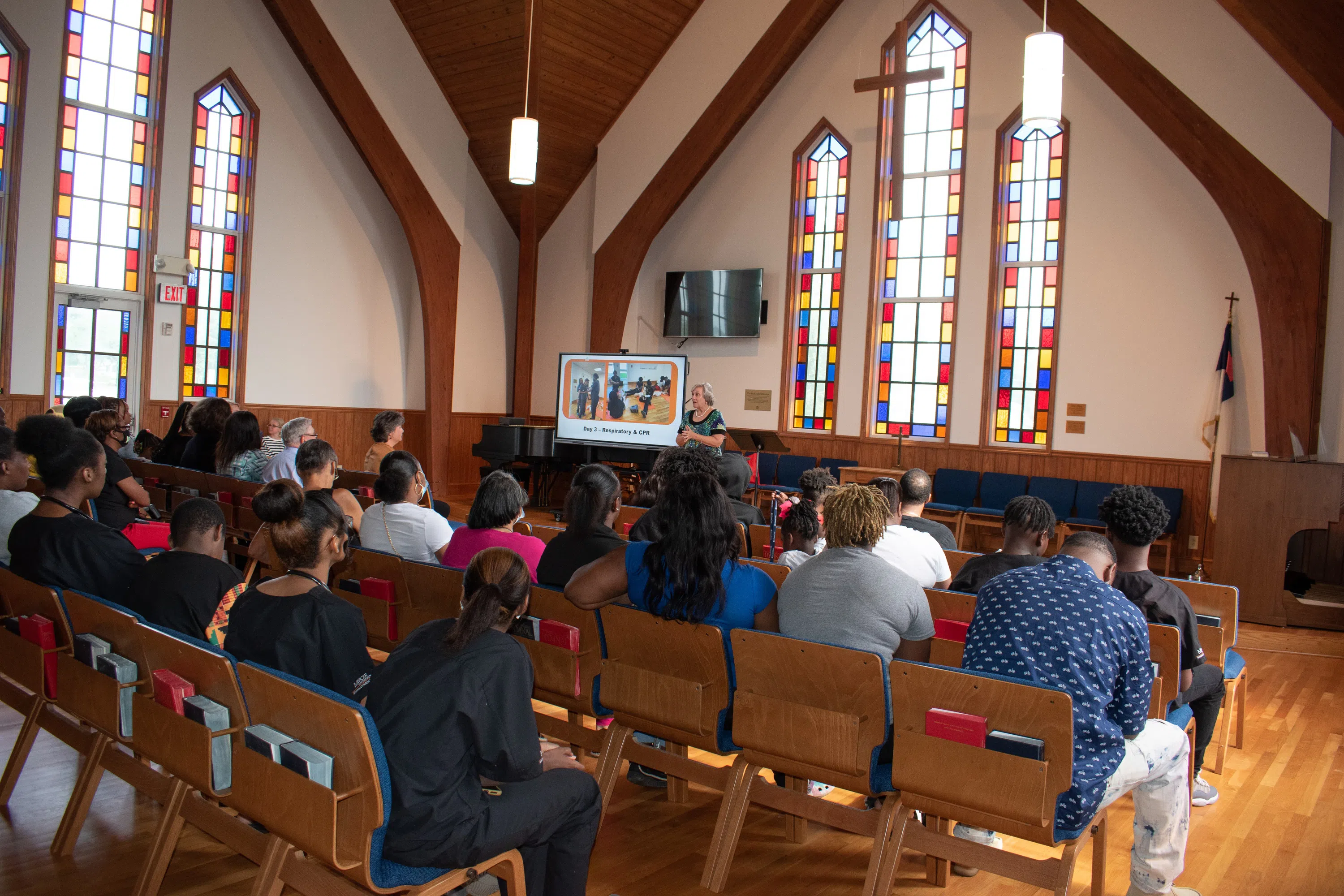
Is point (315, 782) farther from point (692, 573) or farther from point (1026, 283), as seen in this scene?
point (1026, 283)

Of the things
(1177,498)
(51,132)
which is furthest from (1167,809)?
(51,132)

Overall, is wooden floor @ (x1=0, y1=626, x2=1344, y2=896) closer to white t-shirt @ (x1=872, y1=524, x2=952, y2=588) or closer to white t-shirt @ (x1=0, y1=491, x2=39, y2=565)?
white t-shirt @ (x1=0, y1=491, x2=39, y2=565)

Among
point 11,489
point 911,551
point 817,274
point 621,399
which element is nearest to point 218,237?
point 621,399

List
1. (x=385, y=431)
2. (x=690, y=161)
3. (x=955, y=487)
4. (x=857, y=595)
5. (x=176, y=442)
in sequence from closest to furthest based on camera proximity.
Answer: (x=857, y=595), (x=385, y=431), (x=176, y=442), (x=955, y=487), (x=690, y=161)

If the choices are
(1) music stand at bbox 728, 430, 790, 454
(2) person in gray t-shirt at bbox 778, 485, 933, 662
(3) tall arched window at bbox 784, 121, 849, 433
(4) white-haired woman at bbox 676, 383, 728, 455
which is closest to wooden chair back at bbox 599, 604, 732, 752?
(2) person in gray t-shirt at bbox 778, 485, 933, 662

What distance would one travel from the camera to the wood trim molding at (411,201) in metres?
9.98

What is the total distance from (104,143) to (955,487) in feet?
28.9

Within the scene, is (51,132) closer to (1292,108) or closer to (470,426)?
(470,426)

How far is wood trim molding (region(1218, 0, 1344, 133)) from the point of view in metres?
6.49

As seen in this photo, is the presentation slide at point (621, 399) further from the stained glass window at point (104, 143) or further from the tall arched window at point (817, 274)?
the stained glass window at point (104, 143)

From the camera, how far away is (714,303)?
11.2 meters

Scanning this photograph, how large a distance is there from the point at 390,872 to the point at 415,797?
189 millimetres

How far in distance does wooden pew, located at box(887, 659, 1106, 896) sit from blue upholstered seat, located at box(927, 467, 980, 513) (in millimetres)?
7084

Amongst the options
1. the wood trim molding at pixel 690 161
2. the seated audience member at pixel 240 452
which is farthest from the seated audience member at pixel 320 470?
the wood trim molding at pixel 690 161
